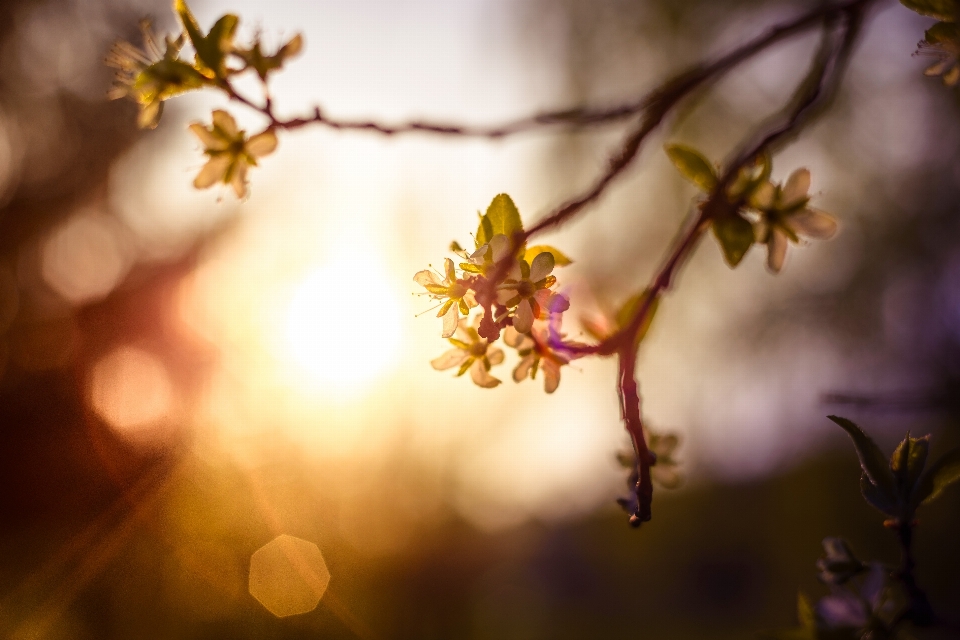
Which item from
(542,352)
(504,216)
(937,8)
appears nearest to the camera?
(937,8)

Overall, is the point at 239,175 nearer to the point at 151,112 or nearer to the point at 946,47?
the point at 151,112

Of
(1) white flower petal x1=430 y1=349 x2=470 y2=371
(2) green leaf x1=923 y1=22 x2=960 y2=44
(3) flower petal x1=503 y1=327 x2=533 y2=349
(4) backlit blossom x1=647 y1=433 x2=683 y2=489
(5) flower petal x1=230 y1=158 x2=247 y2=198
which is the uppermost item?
(2) green leaf x1=923 y1=22 x2=960 y2=44

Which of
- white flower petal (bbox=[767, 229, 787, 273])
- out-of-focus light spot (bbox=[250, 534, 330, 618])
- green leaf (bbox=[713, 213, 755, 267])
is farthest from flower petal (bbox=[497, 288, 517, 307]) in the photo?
out-of-focus light spot (bbox=[250, 534, 330, 618])

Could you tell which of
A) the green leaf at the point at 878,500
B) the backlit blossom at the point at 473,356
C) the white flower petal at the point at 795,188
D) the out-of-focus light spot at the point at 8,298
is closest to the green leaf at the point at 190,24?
the backlit blossom at the point at 473,356

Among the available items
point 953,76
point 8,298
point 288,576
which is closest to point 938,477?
point 953,76

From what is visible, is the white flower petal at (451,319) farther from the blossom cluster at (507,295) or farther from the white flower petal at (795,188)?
the white flower petal at (795,188)

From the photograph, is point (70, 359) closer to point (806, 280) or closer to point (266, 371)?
point (266, 371)

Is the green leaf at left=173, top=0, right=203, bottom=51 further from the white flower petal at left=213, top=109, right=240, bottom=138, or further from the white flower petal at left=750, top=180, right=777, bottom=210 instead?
the white flower petal at left=750, top=180, right=777, bottom=210
